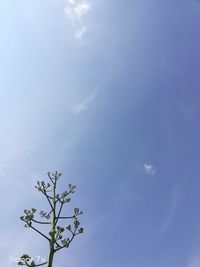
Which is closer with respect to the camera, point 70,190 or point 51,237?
point 51,237

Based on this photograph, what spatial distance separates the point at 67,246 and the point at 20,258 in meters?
2.06

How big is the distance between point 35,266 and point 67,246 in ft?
5.14

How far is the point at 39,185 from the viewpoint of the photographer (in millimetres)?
15789

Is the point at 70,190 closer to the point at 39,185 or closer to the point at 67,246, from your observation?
the point at 39,185

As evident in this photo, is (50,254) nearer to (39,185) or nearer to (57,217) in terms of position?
(57,217)

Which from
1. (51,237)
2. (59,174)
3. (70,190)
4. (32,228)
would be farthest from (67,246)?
(59,174)

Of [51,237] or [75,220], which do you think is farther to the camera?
[75,220]

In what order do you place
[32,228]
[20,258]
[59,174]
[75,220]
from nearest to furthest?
[20,258] < [32,228] < [75,220] < [59,174]

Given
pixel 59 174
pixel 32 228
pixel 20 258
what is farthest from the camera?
pixel 59 174

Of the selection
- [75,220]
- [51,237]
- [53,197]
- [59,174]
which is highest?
[59,174]

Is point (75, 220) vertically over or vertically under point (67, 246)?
over

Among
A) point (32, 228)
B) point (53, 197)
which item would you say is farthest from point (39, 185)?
point (32, 228)

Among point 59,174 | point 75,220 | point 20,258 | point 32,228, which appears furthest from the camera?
point 59,174

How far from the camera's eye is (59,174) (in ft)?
57.3
